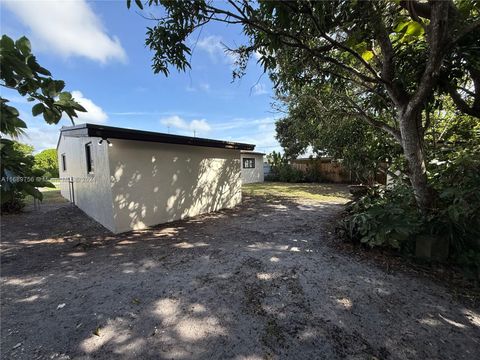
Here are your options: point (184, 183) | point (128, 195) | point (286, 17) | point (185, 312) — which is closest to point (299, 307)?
point (185, 312)

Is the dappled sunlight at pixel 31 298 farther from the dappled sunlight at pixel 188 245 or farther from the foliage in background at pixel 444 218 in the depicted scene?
the foliage in background at pixel 444 218

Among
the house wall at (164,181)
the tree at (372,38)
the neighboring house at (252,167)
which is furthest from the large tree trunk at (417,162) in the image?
the neighboring house at (252,167)

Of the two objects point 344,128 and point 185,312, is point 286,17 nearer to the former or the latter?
point 185,312

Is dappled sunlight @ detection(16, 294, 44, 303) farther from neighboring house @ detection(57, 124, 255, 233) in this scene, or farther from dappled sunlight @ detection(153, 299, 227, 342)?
neighboring house @ detection(57, 124, 255, 233)

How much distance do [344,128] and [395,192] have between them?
A: 2.44 m

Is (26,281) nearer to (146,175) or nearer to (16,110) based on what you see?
(146,175)

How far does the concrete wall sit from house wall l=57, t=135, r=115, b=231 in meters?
11.5

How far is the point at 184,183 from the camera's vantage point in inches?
290

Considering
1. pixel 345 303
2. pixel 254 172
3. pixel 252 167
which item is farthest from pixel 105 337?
pixel 254 172

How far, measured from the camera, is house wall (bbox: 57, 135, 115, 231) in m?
5.79

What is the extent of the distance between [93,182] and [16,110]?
686 cm

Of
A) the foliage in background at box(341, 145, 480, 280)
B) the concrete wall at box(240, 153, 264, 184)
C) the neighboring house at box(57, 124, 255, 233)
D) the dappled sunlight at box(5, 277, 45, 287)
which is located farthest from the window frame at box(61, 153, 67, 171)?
the foliage in background at box(341, 145, 480, 280)

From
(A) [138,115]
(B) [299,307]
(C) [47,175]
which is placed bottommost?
(B) [299,307]

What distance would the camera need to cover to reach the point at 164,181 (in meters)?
6.78
